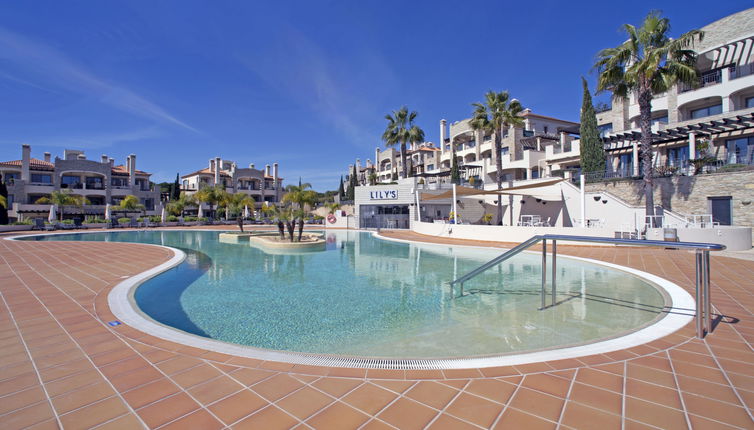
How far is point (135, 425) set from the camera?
2.57 metres

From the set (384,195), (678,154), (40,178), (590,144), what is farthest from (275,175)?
(678,154)

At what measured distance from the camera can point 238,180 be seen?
193ft

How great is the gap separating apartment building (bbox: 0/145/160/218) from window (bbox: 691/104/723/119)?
60.2 metres

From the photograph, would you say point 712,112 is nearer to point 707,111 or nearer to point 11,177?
point 707,111

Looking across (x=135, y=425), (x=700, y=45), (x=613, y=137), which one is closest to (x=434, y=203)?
(x=613, y=137)

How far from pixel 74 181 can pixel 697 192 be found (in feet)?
205

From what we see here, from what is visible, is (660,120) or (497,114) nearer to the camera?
(497,114)

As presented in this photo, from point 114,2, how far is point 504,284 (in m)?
14.6

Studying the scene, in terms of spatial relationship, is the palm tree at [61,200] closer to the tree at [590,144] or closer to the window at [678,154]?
the tree at [590,144]

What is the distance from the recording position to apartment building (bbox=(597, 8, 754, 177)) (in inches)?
768

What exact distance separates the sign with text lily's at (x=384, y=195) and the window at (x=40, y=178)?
41503mm

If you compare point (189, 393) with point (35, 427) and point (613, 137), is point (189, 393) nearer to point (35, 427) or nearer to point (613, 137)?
point (35, 427)

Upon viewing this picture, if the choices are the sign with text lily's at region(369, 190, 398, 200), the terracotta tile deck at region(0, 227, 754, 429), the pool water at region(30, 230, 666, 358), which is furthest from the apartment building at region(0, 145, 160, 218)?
the terracotta tile deck at region(0, 227, 754, 429)

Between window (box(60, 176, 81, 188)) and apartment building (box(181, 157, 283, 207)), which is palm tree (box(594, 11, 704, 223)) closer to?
apartment building (box(181, 157, 283, 207))
